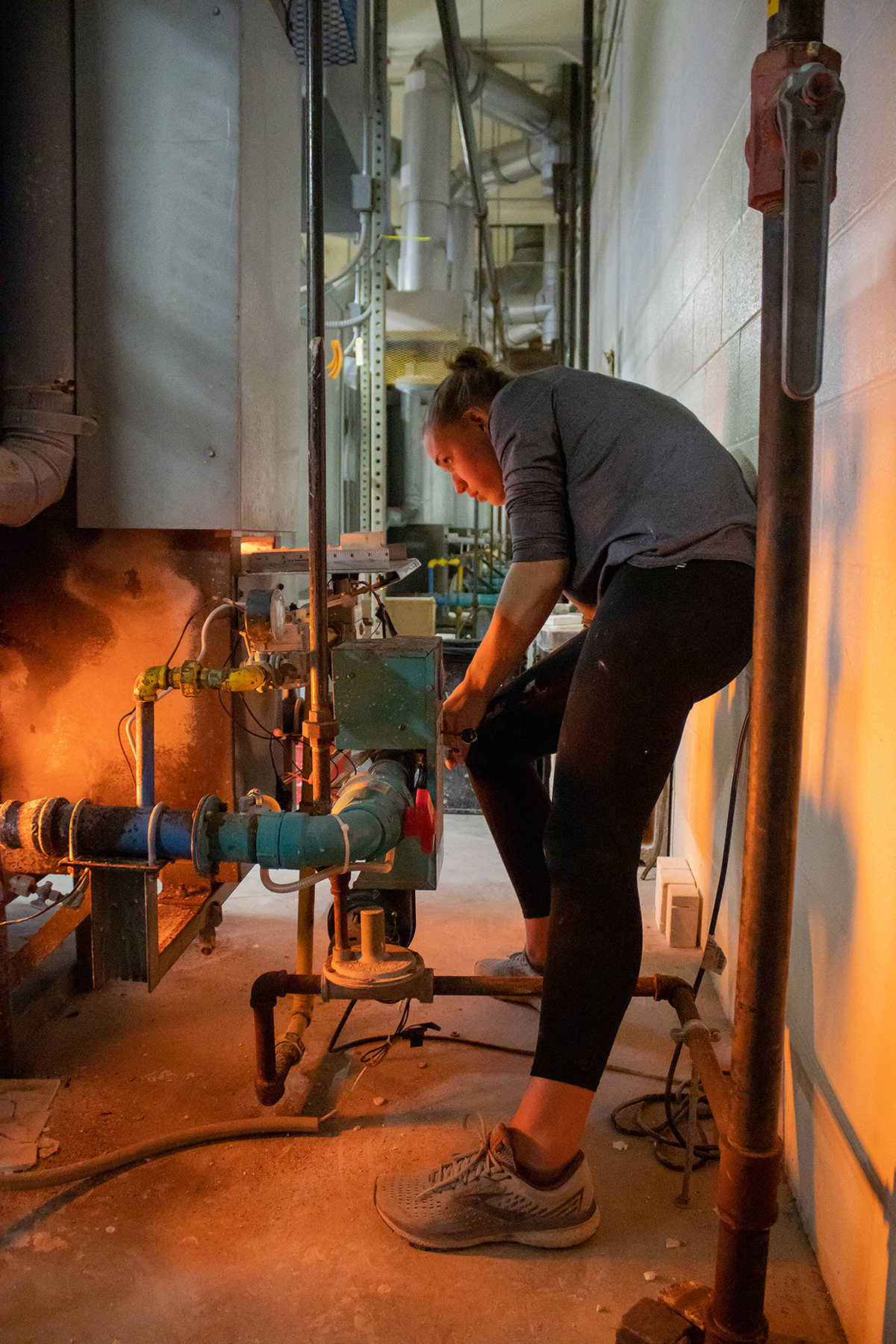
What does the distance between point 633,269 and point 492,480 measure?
80.8 inches

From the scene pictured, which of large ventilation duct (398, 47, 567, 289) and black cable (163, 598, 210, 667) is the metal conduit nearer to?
black cable (163, 598, 210, 667)

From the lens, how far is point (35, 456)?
66.3 inches

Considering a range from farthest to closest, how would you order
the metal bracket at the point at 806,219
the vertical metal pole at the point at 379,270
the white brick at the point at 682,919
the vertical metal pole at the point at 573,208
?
the vertical metal pole at the point at 573,208, the vertical metal pole at the point at 379,270, the white brick at the point at 682,919, the metal bracket at the point at 806,219

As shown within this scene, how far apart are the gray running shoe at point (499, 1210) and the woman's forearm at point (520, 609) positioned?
2.12 feet

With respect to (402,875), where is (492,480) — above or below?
above

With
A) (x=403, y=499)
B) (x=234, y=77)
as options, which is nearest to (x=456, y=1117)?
(x=234, y=77)

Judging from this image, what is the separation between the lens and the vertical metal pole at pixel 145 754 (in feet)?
4.71

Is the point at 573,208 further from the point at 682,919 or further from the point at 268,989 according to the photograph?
the point at 268,989

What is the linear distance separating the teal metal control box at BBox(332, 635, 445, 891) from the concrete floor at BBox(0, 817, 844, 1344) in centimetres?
45

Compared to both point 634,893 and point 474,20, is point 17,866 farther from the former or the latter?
point 474,20

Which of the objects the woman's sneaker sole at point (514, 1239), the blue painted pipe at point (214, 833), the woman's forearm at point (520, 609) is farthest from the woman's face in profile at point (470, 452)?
the woman's sneaker sole at point (514, 1239)

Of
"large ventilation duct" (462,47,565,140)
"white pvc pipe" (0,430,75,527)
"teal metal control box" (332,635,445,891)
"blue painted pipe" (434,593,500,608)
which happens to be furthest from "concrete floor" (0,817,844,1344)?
"large ventilation duct" (462,47,565,140)

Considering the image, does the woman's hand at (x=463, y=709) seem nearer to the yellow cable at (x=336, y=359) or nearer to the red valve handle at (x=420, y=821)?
the red valve handle at (x=420, y=821)

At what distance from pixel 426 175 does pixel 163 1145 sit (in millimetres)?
4653
